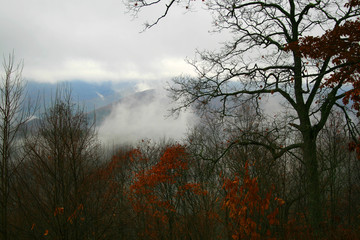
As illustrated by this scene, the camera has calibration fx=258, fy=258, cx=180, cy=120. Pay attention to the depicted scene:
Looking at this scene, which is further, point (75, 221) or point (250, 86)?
point (250, 86)

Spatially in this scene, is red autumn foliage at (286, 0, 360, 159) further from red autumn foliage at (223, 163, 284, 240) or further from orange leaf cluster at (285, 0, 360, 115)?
red autumn foliage at (223, 163, 284, 240)

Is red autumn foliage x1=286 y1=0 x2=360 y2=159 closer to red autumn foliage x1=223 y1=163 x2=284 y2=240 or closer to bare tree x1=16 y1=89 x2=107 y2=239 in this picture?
red autumn foliage x1=223 y1=163 x2=284 y2=240

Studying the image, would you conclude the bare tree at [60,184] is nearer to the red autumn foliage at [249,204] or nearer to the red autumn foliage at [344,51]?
the red autumn foliage at [249,204]

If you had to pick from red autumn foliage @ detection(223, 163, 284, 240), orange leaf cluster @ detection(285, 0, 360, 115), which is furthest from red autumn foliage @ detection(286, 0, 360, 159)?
red autumn foliage @ detection(223, 163, 284, 240)

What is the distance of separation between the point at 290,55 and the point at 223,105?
3118 mm

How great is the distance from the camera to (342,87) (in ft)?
27.2

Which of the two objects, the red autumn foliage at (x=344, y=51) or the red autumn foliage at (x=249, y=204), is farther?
the red autumn foliage at (x=344, y=51)

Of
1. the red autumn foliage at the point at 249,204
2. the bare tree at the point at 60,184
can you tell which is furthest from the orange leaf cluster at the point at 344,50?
the bare tree at the point at 60,184

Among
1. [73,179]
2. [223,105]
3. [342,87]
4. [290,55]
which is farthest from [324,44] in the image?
[73,179]

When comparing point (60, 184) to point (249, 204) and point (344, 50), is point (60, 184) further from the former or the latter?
point (344, 50)

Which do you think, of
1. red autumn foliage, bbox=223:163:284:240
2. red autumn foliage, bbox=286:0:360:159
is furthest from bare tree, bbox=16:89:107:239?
red autumn foliage, bbox=286:0:360:159

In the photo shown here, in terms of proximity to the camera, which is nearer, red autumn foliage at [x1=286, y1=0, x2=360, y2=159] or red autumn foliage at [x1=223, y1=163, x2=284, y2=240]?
red autumn foliage at [x1=223, y1=163, x2=284, y2=240]

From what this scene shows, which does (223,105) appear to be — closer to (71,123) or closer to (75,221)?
(71,123)

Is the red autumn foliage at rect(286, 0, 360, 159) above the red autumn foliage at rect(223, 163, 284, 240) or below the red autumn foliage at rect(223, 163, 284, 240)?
above
